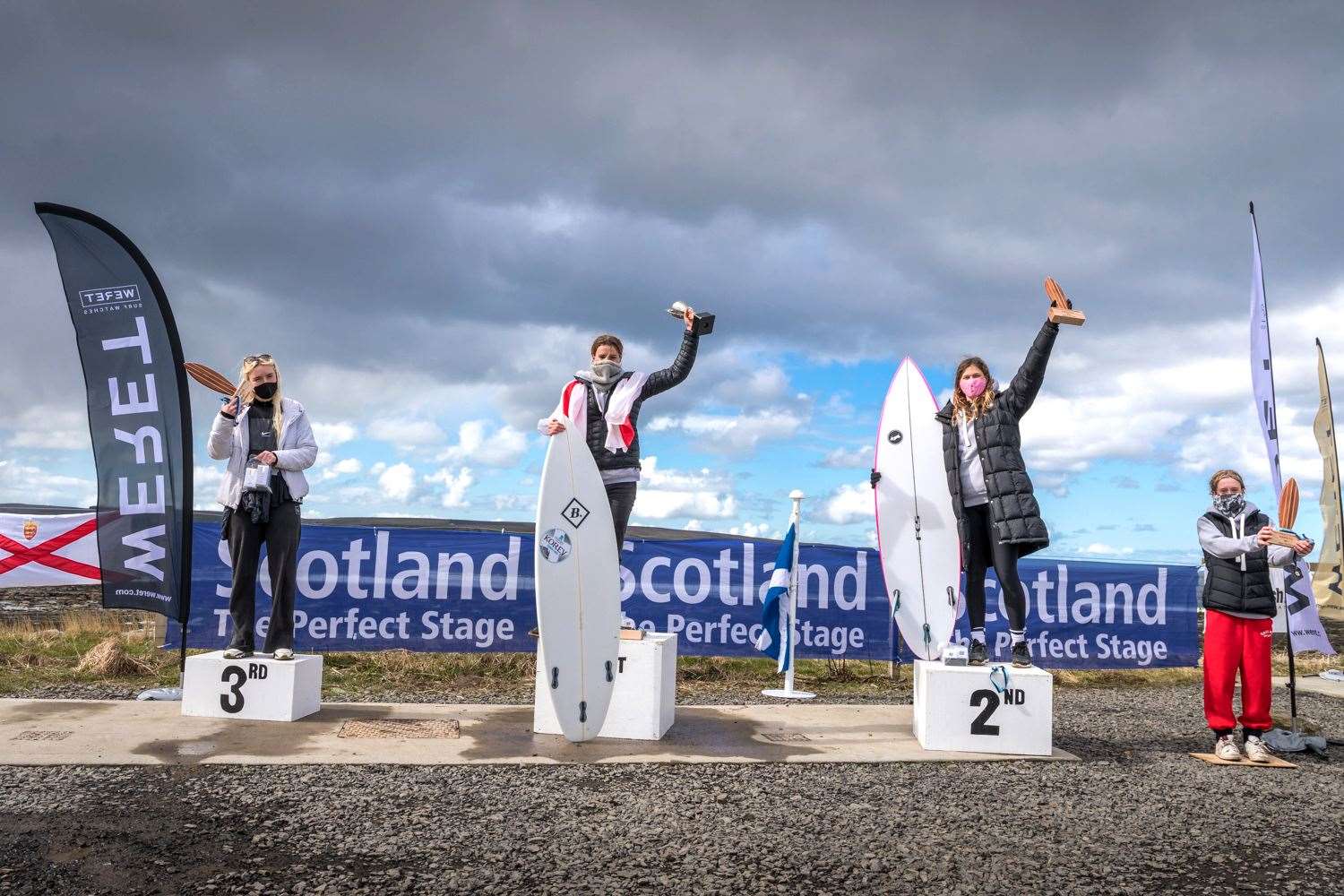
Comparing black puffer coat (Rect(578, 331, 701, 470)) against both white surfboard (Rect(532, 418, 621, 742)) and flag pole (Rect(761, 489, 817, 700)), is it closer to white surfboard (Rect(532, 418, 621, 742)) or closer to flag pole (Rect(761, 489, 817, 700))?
white surfboard (Rect(532, 418, 621, 742))

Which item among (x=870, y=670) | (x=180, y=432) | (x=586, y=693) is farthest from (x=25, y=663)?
(x=870, y=670)

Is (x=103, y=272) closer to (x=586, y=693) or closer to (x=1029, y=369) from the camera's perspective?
(x=586, y=693)

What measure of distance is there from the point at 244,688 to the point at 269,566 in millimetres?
714

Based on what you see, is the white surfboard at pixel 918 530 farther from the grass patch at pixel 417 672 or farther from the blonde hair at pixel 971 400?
the grass patch at pixel 417 672

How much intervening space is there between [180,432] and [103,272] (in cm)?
126

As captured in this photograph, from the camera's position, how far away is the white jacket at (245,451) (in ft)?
17.9

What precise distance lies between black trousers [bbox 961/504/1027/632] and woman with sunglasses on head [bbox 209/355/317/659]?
3992 millimetres

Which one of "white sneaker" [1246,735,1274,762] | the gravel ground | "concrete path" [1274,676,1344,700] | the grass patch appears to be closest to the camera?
the gravel ground

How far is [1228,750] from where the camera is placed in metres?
5.13

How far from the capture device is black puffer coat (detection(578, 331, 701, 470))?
5.30 meters

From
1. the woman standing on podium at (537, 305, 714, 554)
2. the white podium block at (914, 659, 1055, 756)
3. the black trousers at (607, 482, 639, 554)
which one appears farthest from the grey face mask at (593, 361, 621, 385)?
the white podium block at (914, 659, 1055, 756)

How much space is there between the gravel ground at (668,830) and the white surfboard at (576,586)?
20.8 inches

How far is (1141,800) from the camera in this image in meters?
4.16

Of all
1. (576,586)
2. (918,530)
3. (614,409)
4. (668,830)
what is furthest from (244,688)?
(918,530)
